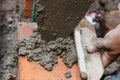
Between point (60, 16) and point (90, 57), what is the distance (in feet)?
1.50

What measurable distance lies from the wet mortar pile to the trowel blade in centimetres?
6

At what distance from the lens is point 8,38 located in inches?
139

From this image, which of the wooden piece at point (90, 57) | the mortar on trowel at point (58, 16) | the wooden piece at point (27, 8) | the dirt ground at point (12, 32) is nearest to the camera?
the mortar on trowel at point (58, 16)

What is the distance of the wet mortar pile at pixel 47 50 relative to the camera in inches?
95.2

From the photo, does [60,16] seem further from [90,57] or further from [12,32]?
[12,32]

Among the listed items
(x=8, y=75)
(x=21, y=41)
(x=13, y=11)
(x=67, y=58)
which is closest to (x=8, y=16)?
(x=13, y=11)

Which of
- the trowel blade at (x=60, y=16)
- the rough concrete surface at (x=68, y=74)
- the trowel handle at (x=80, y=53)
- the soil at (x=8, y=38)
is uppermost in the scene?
the trowel blade at (x=60, y=16)

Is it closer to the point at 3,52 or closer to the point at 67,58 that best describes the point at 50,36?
the point at 67,58

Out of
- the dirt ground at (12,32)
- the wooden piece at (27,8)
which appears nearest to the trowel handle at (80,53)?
the dirt ground at (12,32)

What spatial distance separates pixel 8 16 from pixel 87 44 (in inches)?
60.3

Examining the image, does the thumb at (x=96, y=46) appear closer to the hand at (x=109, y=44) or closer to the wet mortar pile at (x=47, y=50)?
the hand at (x=109, y=44)

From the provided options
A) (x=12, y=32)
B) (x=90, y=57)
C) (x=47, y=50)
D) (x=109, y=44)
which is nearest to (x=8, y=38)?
(x=12, y=32)

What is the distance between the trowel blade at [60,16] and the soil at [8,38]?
0.76 metres

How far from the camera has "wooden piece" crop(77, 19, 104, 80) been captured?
243 centimetres
